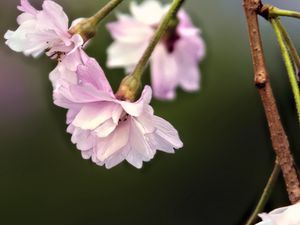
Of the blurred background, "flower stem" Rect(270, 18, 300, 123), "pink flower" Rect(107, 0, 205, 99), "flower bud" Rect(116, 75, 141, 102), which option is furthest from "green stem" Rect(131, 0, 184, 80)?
the blurred background

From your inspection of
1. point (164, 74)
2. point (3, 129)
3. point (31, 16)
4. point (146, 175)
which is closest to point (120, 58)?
point (164, 74)

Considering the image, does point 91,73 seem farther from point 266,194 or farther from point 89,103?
point 266,194

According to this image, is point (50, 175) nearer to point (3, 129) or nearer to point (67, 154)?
point (67, 154)

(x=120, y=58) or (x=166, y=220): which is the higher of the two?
(x=120, y=58)

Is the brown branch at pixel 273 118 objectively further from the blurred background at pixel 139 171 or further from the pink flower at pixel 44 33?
the blurred background at pixel 139 171

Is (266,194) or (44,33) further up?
(44,33)

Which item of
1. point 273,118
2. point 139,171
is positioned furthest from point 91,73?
point 139,171

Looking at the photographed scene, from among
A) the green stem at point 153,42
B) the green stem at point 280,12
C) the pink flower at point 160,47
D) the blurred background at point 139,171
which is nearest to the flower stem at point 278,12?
the green stem at point 280,12

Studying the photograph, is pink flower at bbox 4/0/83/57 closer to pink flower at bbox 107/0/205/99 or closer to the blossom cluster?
the blossom cluster
